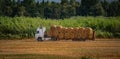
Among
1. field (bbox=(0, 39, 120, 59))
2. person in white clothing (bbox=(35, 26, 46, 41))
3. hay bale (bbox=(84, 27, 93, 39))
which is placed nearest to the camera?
Result: field (bbox=(0, 39, 120, 59))

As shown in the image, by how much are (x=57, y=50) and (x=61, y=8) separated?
1.09m

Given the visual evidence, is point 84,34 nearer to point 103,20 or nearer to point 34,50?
point 103,20

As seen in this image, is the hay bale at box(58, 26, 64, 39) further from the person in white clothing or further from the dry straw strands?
the person in white clothing

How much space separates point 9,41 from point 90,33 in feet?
6.33

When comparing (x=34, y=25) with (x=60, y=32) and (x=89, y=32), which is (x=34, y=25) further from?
(x=89, y=32)

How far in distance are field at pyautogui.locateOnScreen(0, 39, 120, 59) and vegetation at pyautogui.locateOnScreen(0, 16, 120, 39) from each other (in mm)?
186

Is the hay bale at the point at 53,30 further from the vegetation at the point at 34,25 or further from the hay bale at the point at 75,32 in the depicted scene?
the hay bale at the point at 75,32

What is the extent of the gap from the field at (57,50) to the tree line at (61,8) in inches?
26.7

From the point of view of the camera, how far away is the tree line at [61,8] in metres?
10.7

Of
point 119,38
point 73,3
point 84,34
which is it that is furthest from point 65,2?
point 119,38

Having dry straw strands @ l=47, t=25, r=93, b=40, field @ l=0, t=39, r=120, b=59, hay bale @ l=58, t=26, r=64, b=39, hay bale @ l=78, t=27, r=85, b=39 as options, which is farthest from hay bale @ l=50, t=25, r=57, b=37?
hay bale @ l=78, t=27, r=85, b=39

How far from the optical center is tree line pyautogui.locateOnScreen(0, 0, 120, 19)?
1073cm

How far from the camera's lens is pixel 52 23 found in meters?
10.7

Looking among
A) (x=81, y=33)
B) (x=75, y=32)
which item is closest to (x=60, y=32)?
(x=75, y=32)
